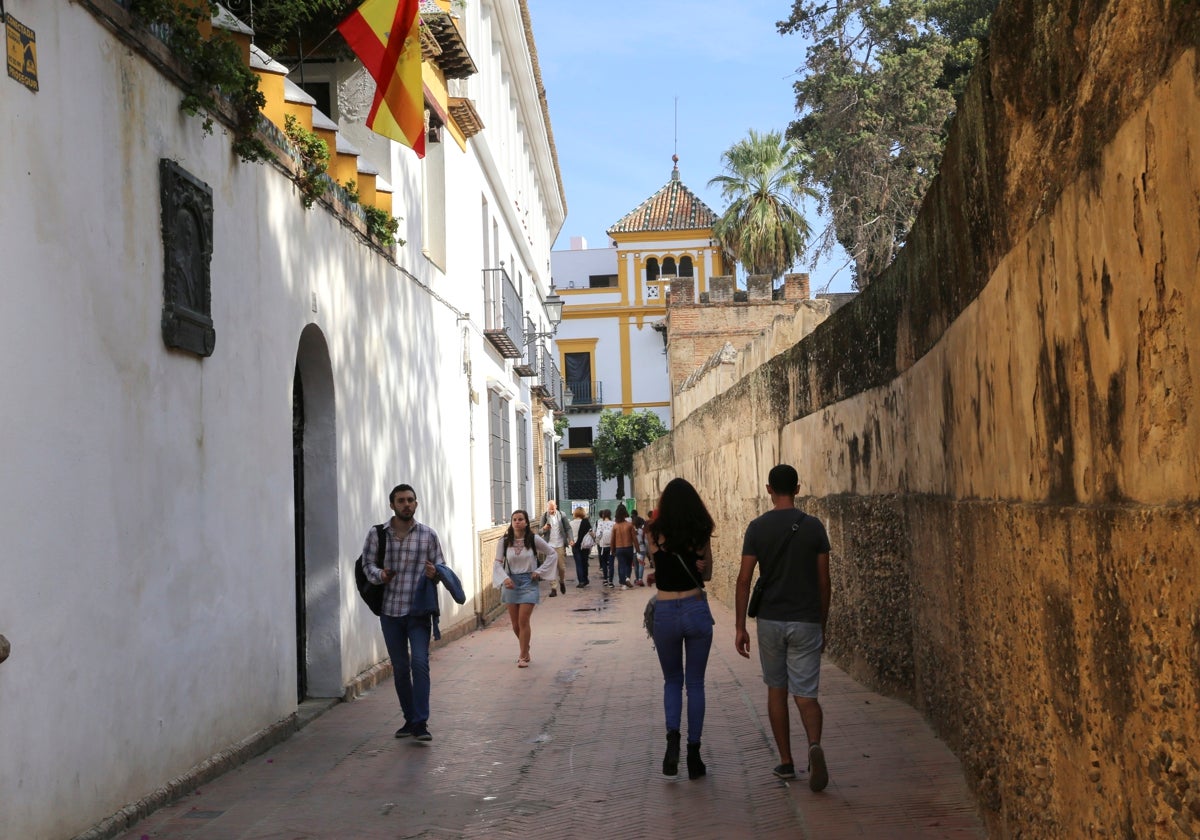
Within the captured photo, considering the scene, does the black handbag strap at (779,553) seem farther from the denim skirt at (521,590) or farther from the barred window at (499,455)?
the barred window at (499,455)

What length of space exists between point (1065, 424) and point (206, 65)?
223 inches

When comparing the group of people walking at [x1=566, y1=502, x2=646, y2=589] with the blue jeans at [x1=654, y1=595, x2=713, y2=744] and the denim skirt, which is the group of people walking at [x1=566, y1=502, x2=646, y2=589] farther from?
the blue jeans at [x1=654, y1=595, x2=713, y2=744]

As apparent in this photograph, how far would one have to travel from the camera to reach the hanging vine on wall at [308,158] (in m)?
10.4

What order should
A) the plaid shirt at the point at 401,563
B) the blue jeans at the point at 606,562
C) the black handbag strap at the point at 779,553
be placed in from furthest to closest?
the blue jeans at the point at 606,562
the plaid shirt at the point at 401,563
the black handbag strap at the point at 779,553

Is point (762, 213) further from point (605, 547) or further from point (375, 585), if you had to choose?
point (375, 585)

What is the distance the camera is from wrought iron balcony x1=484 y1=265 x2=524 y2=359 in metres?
21.7

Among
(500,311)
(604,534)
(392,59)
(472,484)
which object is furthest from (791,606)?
(604,534)

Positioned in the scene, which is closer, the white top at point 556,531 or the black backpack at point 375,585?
the black backpack at point 375,585

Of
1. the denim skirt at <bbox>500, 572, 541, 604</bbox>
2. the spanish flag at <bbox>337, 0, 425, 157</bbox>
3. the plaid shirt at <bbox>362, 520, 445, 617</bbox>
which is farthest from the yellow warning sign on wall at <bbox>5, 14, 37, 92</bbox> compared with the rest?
the denim skirt at <bbox>500, 572, 541, 604</bbox>

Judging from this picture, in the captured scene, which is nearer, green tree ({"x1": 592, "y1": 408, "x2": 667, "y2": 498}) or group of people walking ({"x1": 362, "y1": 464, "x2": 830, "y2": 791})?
group of people walking ({"x1": 362, "y1": 464, "x2": 830, "y2": 791})

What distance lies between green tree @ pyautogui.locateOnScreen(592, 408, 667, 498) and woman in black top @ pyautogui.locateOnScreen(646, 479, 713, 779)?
4681 centimetres

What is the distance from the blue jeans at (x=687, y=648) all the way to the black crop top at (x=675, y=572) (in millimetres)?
76

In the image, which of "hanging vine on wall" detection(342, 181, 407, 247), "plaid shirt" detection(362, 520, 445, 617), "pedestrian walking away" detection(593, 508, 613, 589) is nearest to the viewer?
"plaid shirt" detection(362, 520, 445, 617)

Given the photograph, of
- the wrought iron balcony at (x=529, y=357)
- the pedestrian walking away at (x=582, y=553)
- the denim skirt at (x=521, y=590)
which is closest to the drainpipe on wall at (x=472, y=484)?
the denim skirt at (x=521, y=590)
